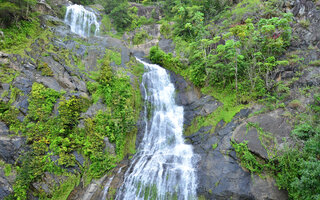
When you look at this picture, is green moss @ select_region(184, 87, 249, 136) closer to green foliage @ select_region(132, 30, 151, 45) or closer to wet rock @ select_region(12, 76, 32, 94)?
wet rock @ select_region(12, 76, 32, 94)

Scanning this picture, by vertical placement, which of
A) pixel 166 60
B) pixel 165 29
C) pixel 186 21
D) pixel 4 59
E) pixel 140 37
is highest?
pixel 186 21

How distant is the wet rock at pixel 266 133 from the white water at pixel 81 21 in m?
20.8

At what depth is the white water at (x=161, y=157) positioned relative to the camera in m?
8.73

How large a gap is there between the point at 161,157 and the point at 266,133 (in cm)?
624

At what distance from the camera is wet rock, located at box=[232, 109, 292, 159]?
853cm

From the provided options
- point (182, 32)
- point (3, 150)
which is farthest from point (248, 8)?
point (3, 150)

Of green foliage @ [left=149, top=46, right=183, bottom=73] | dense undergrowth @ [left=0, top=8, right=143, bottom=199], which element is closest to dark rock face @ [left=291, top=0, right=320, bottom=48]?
green foliage @ [left=149, top=46, right=183, bottom=73]

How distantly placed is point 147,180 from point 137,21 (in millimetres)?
25382

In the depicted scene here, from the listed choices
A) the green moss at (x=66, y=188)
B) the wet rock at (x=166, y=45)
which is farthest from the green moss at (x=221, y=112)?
the wet rock at (x=166, y=45)

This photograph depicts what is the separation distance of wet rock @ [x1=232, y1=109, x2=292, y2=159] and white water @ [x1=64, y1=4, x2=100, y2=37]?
20841 mm

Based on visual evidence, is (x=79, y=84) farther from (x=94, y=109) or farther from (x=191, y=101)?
(x=191, y=101)

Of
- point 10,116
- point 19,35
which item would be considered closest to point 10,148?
point 10,116

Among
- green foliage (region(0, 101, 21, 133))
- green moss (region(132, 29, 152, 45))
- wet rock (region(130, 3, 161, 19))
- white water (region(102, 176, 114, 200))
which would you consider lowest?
white water (region(102, 176, 114, 200))

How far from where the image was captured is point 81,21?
22.4m
